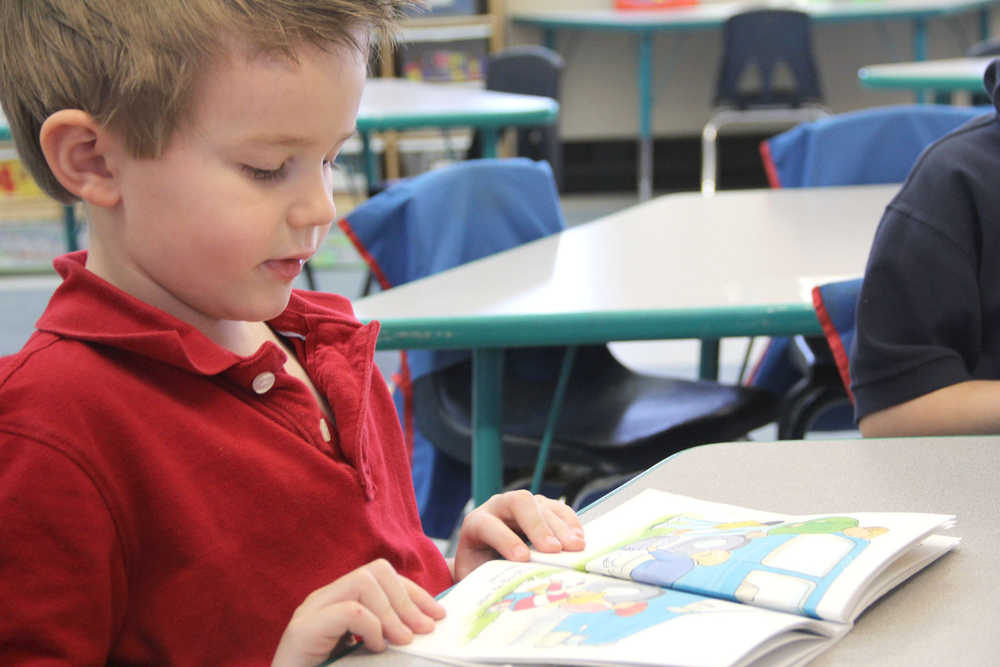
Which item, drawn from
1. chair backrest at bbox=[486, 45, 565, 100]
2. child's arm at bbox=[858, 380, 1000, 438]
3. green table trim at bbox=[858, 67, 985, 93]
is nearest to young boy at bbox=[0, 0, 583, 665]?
child's arm at bbox=[858, 380, 1000, 438]

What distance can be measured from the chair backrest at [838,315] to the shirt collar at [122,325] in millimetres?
695

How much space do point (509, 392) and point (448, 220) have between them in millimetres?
305

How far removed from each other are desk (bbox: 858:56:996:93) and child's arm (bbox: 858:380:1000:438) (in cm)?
208

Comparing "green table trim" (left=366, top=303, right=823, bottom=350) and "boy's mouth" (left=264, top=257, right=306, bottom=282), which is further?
"green table trim" (left=366, top=303, right=823, bottom=350)

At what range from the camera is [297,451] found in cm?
77

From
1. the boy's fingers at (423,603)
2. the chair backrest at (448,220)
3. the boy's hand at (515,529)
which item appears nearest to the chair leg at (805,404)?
the chair backrest at (448,220)

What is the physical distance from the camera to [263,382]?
0.77m

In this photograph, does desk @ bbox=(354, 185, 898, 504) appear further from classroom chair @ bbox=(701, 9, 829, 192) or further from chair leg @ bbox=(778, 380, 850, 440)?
classroom chair @ bbox=(701, 9, 829, 192)

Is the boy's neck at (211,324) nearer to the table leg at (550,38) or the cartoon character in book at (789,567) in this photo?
the cartoon character in book at (789,567)

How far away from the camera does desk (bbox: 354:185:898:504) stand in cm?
129

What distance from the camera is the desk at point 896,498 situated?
22.7 inches

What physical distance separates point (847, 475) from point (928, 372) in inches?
13.3

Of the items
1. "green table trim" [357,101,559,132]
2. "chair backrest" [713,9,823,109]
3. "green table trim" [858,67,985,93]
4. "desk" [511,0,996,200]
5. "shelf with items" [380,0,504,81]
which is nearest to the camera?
"green table trim" [357,101,559,132]

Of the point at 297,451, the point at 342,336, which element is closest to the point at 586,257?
the point at 342,336
